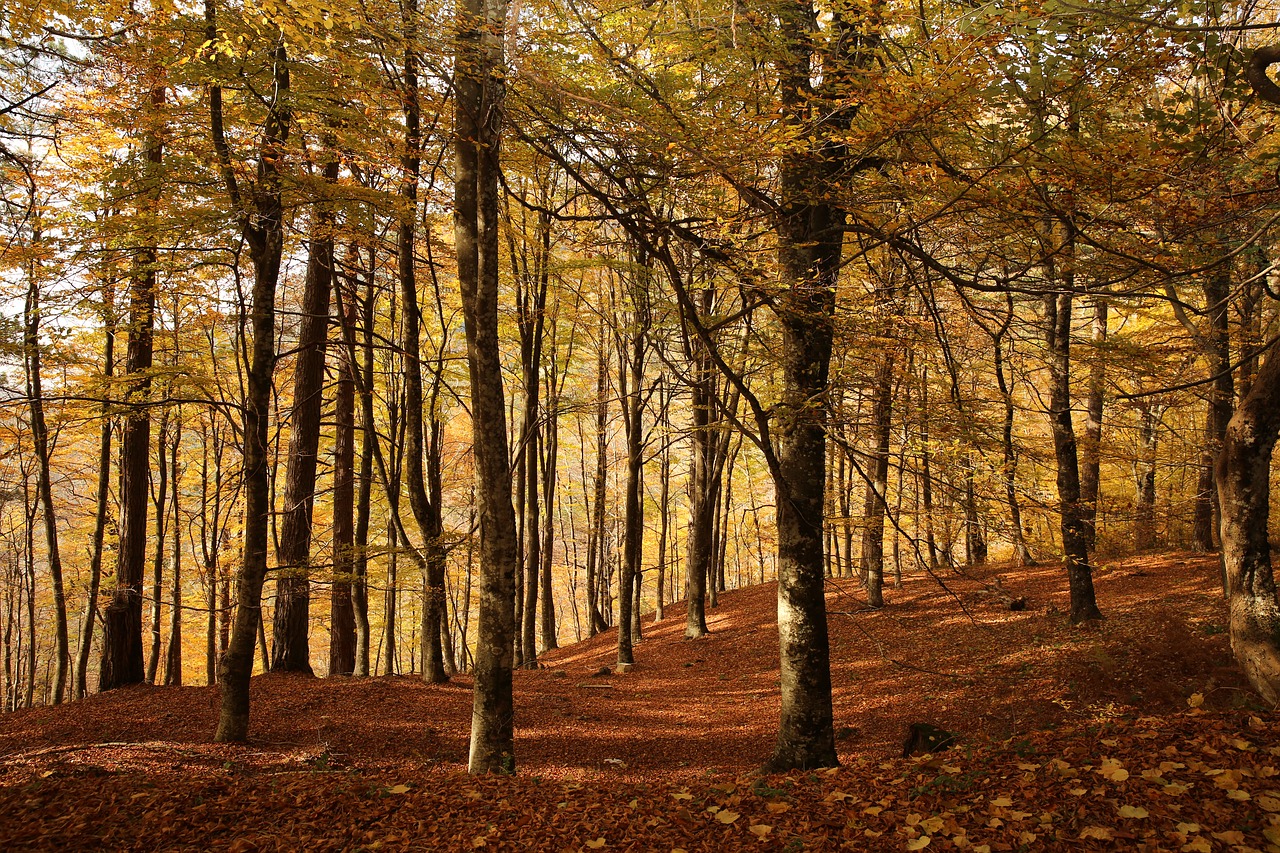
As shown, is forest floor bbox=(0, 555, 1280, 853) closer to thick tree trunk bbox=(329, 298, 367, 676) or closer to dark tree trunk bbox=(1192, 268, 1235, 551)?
dark tree trunk bbox=(1192, 268, 1235, 551)

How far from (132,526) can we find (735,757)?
31.3 feet

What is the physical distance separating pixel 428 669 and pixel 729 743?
5058mm

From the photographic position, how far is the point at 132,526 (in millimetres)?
10109

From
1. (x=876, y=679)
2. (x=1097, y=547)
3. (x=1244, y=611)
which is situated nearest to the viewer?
(x=1244, y=611)

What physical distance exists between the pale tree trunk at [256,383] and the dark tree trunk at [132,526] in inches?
151

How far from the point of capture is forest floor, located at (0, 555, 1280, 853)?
3701 mm

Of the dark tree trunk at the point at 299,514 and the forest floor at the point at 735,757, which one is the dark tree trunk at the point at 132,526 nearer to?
the forest floor at the point at 735,757

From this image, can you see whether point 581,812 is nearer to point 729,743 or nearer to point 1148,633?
point 729,743

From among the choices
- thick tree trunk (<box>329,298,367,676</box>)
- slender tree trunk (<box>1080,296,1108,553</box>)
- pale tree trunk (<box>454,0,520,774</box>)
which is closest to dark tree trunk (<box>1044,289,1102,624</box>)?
slender tree trunk (<box>1080,296,1108,553</box>)

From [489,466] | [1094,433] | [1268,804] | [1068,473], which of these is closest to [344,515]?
[489,466]

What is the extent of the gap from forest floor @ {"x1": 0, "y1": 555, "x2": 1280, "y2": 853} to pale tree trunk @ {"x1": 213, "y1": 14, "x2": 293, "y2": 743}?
65 cm

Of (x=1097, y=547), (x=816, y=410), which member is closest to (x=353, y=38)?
(x=816, y=410)

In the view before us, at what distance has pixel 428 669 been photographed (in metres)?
10.4

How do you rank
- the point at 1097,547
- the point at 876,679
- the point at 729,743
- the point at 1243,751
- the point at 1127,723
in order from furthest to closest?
1. the point at 1097,547
2. the point at 876,679
3. the point at 729,743
4. the point at 1127,723
5. the point at 1243,751
